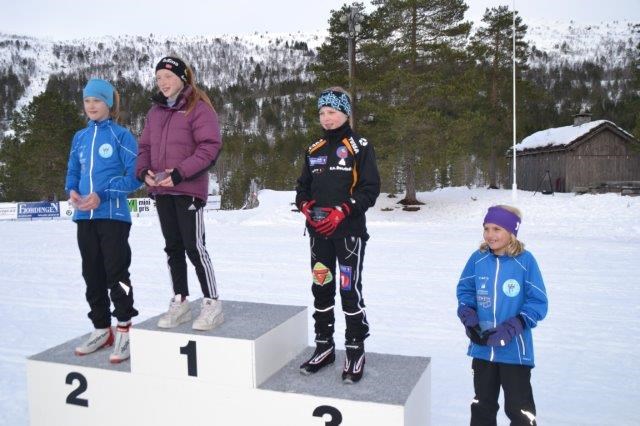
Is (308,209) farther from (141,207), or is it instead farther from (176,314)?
(141,207)

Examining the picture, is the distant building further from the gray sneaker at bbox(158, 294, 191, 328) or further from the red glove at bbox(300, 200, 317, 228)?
the gray sneaker at bbox(158, 294, 191, 328)

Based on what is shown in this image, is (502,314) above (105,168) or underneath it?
underneath

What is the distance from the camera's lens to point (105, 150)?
359 centimetres

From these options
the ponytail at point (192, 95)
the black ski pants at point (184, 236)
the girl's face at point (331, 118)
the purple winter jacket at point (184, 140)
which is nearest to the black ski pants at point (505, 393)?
the girl's face at point (331, 118)

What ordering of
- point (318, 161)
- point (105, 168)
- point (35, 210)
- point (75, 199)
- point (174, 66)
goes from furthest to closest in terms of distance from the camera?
point (35, 210) → point (105, 168) → point (75, 199) → point (174, 66) → point (318, 161)

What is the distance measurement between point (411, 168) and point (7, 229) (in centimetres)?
1668

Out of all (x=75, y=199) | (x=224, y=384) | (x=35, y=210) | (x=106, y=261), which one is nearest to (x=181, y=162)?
(x=75, y=199)

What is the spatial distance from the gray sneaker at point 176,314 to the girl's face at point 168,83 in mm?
1449

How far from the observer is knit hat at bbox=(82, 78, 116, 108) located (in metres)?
3.61

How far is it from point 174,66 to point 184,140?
0.52m

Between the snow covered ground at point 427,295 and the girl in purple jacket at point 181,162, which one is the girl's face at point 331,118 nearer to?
the girl in purple jacket at point 181,162

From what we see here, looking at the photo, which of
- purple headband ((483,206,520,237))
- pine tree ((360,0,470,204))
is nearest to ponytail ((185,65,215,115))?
purple headband ((483,206,520,237))

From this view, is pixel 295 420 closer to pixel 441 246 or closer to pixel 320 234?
pixel 320 234

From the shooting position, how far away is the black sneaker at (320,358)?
3.10 meters
